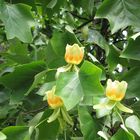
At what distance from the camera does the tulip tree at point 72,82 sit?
3.28 ft

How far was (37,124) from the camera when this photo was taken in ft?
3.70

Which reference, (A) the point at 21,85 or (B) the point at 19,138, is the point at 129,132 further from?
(A) the point at 21,85

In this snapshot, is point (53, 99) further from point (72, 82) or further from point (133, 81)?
point (133, 81)

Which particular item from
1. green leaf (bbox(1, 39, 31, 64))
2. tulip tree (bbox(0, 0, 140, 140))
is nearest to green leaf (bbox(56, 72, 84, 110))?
tulip tree (bbox(0, 0, 140, 140))

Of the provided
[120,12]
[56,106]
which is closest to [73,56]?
[56,106]

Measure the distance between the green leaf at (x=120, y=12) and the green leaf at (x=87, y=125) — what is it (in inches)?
12.1

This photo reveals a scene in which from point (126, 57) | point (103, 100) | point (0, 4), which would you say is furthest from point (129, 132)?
point (0, 4)

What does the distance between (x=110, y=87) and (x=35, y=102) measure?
1.53 ft

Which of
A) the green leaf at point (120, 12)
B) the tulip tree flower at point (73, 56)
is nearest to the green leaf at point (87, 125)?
the tulip tree flower at point (73, 56)

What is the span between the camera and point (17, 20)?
4.33 ft

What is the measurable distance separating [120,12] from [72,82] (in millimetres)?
392

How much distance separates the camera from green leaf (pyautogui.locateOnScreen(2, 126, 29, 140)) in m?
1.08

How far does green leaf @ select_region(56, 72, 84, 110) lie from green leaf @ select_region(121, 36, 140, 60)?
0.21 metres

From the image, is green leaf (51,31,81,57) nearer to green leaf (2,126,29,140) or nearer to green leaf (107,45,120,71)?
green leaf (107,45,120,71)
